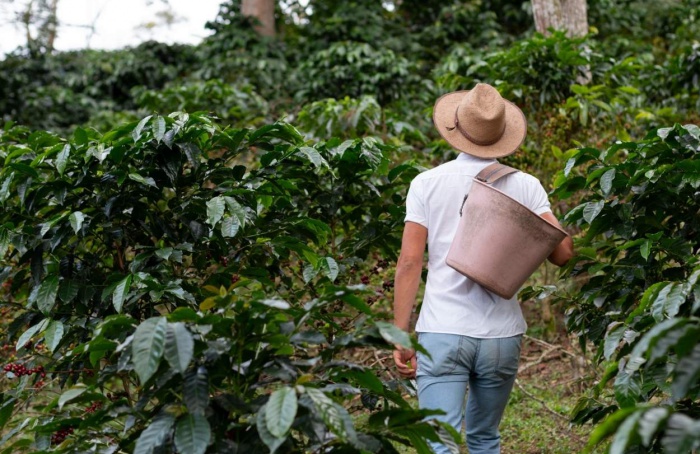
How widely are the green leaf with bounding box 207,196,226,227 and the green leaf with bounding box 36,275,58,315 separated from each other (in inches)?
23.7

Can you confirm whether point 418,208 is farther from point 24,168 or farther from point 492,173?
point 24,168

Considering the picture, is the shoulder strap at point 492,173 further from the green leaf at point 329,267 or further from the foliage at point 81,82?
the foliage at point 81,82

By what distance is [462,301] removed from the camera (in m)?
2.53

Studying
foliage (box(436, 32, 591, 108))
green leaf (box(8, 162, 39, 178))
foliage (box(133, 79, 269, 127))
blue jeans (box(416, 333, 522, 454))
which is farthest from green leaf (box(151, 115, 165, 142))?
foliage (box(133, 79, 269, 127))

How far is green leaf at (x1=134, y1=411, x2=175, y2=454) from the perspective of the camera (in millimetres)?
1789

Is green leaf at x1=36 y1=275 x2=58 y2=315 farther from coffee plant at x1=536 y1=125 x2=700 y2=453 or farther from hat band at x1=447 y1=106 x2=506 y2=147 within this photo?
coffee plant at x1=536 y1=125 x2=700 y2=453

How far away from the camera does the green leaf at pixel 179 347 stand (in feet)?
5.77

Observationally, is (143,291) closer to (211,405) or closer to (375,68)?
(211,405)

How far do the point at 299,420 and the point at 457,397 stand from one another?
0.80 m

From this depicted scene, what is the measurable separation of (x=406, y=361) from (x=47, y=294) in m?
1.24

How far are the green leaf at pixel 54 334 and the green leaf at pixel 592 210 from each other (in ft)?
5.96

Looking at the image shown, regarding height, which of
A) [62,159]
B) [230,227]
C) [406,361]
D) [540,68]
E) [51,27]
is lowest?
[406,361]

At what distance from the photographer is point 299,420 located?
5.93 feet

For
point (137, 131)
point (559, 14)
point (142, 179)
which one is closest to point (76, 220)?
point (142, 179)
